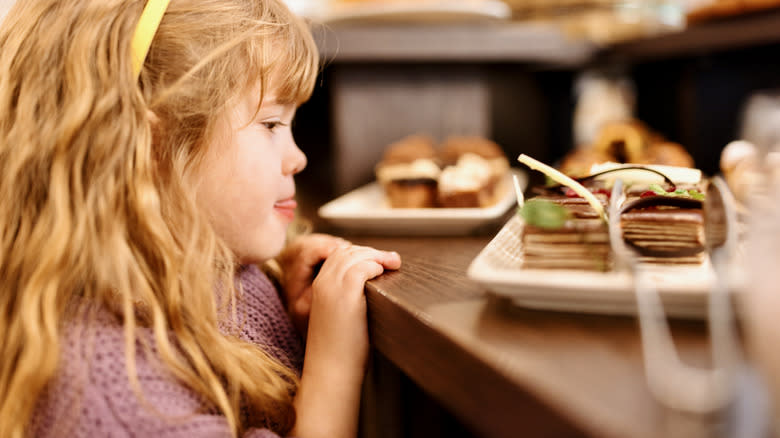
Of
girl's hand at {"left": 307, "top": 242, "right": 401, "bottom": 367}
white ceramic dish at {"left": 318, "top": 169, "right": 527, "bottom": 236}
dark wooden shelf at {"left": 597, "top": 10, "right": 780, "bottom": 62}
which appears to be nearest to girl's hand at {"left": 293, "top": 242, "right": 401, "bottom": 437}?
girl's hand at {"left": 307, "top": 242, "right": 401, "bottom": 367}

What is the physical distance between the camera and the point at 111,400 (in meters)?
0.59

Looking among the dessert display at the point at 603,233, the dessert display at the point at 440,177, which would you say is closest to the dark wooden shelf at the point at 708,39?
the dessert display at the point at 440,177

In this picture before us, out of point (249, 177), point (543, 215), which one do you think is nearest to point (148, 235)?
point (249, 177)

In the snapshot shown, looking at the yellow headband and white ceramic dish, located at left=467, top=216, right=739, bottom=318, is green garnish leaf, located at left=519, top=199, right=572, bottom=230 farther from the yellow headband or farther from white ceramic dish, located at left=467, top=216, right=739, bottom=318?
the yellow headband

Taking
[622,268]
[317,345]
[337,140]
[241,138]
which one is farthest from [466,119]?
[622,268]

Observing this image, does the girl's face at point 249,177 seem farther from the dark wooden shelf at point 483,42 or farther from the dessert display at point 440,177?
the dark wooden shelf at point 483,42

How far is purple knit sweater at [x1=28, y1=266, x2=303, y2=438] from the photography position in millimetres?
583

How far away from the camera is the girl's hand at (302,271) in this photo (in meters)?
0.93

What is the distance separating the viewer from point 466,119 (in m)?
1.62

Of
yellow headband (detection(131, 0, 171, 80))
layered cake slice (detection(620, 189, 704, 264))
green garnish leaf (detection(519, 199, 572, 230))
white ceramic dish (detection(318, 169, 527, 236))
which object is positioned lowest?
white ceramic dish (detection(318, 169, 527, 236))

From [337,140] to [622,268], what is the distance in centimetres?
106

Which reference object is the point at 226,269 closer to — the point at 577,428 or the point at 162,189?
the point at 162,189

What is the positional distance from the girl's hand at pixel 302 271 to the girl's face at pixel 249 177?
0.07 m

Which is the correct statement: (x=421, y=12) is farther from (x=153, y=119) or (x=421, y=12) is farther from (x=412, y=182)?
(x=153, y=119)
